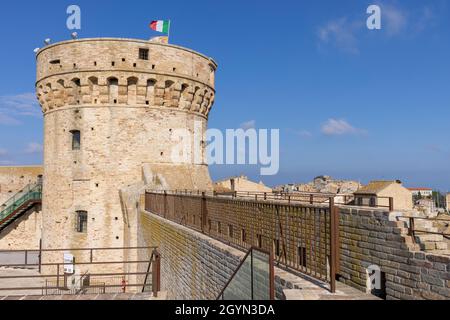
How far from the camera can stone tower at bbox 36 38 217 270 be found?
20.1 metres

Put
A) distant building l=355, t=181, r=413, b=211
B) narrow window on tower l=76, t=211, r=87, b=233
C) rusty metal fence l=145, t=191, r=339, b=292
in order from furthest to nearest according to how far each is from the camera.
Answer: distant building l=355, t=181, r=413, b=211 < narrow window on tower l=76, t=211, r=87, b=233 < rusty metal fence l=145, t=191, r=339, b=292

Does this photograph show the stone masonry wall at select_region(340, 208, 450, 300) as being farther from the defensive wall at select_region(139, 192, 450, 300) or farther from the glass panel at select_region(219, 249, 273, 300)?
the glass panel at select_region(219, 249, 273, 300)

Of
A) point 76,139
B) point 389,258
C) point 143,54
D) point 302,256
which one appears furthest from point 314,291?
point 76,139

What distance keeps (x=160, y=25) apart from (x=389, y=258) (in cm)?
2028

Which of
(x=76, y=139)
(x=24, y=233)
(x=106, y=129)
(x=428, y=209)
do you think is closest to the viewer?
(x=428, y=209)

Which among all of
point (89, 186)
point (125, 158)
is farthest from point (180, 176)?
point (89, 186)

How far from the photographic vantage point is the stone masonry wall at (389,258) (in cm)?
458

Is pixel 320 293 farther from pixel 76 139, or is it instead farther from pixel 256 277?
pixel 76 139

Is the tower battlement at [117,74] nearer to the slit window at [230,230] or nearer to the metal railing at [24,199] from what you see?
the metal railing at [24,199]

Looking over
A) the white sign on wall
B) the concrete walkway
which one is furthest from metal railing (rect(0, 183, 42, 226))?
the concrete walkway

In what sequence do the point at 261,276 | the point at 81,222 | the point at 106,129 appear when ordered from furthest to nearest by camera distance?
the point at 81,222
the point at 106,129
the point at 261,276

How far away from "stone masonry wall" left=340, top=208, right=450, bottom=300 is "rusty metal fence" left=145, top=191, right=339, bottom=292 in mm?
219

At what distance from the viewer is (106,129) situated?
20281mm

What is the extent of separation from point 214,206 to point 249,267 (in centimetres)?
596
